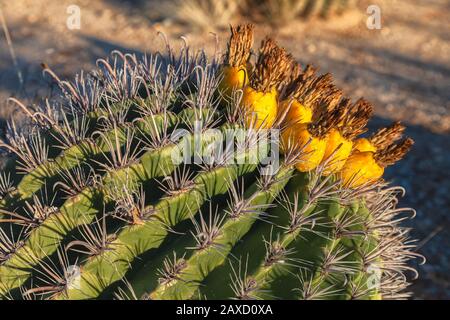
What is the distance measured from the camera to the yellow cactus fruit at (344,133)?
5.10 ft

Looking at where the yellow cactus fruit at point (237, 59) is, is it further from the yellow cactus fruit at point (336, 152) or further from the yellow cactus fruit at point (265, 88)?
the yellow cactus fruit at point (336, 152)

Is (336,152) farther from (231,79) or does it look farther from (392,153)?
(231,79)

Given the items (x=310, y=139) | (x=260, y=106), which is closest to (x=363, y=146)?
(x=310, y=139)

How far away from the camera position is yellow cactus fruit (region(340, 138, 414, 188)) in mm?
1597

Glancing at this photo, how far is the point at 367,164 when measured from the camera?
1604 millimetres

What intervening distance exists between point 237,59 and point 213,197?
493 mm

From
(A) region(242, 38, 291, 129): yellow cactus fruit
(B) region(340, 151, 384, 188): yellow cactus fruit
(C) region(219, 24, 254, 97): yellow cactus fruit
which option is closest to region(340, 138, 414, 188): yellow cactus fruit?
(B) region(340, 151, 384, 188): yellow cactus fruit

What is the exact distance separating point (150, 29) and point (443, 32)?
338 centimetres

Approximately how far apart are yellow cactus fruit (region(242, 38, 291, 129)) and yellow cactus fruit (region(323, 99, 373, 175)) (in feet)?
0.68

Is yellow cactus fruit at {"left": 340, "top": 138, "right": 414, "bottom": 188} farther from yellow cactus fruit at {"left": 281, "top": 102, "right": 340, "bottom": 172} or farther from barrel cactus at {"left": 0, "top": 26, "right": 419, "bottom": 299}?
yellow cactus fruit at {"left": 281, "top": 102, "right": 340, "bottom": 172}

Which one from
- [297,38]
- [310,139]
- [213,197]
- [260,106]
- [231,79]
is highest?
[297,38]

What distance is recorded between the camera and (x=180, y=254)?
1.42m
